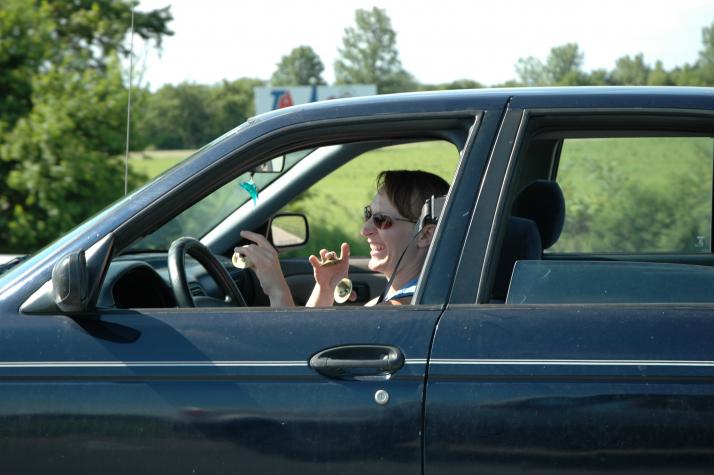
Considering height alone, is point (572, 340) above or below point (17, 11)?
below

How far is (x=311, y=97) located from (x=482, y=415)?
47.1 ft

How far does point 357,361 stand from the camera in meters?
2.49

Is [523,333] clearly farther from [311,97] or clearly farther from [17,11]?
[311,97]

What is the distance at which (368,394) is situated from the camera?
245cm

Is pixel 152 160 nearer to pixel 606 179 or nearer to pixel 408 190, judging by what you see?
pixel 606 179

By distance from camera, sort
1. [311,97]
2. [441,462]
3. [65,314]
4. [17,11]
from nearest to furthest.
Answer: [441,462] → [65,314] → [17,11] → [311,97]

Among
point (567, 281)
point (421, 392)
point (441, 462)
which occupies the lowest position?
point (441, 462)

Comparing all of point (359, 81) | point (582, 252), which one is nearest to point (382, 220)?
point (582, 252)

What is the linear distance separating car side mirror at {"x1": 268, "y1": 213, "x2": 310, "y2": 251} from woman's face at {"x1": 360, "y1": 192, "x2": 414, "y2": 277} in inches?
78.8

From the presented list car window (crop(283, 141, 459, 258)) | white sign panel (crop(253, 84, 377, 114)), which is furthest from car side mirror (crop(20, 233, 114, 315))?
white sign panel (crop(253, 84, 377, 114))

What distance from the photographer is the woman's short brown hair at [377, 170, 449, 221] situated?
3314mm

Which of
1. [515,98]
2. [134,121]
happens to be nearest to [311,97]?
[134,121]

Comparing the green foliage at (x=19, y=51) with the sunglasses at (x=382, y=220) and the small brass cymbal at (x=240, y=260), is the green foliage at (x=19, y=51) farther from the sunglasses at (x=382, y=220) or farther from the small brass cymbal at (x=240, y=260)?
the sunglasses at (x=382, y=220)

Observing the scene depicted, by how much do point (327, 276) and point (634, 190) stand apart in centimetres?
959
